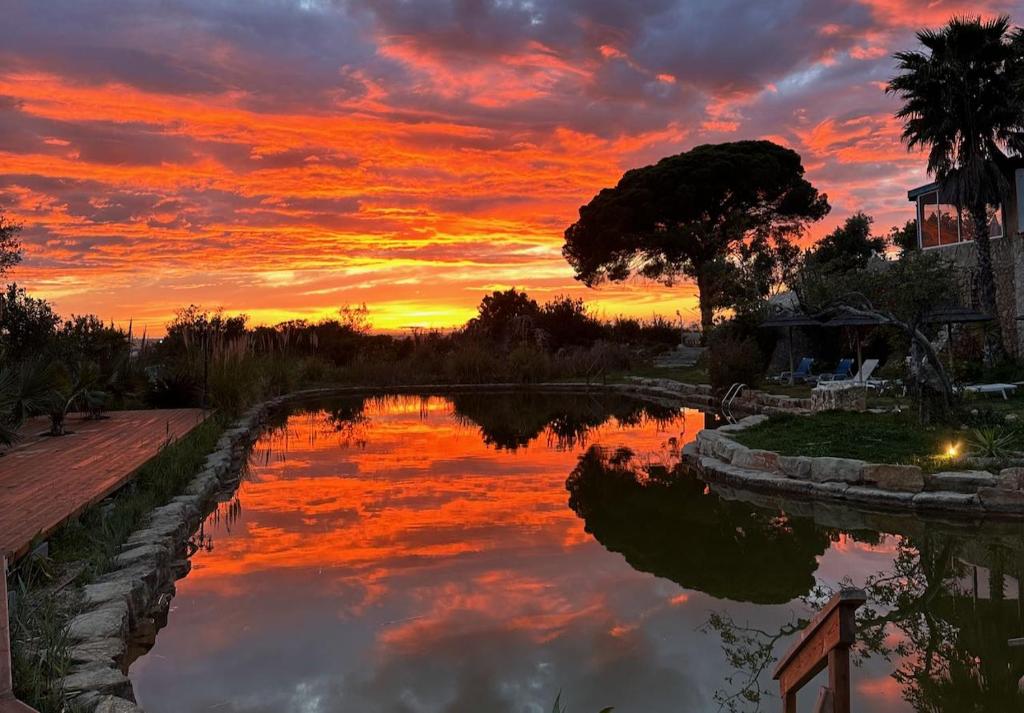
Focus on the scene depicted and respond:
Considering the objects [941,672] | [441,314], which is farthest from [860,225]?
[941,672]

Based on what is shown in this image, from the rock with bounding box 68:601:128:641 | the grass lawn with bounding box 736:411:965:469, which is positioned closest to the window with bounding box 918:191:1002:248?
the grass lawn with bounding box 736:411:965:469

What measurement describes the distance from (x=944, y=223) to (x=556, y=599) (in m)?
17.9

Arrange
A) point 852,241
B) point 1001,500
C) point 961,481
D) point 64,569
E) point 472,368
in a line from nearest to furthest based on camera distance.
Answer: point 64,569 < point 1001,500 < point 961,481 < point 472,368 < point 852,241

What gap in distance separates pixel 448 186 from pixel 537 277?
14.2m

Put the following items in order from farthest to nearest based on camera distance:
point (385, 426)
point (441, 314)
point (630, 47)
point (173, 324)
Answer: point (441, 314)
point (173, 324)
point (385, 426)
point (630, 47)

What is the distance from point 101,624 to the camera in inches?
136

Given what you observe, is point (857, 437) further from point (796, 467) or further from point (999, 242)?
point (999, 242)

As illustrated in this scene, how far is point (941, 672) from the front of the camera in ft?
11.4

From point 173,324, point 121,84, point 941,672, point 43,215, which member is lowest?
point 941,672

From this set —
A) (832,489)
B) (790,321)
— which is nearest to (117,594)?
(832,489)

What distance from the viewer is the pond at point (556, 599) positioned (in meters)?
3.41

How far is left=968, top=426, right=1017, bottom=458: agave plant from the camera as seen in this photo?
6.97 metres

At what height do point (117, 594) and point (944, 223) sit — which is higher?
point (944, 223)

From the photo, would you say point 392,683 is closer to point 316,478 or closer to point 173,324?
point 316,478
